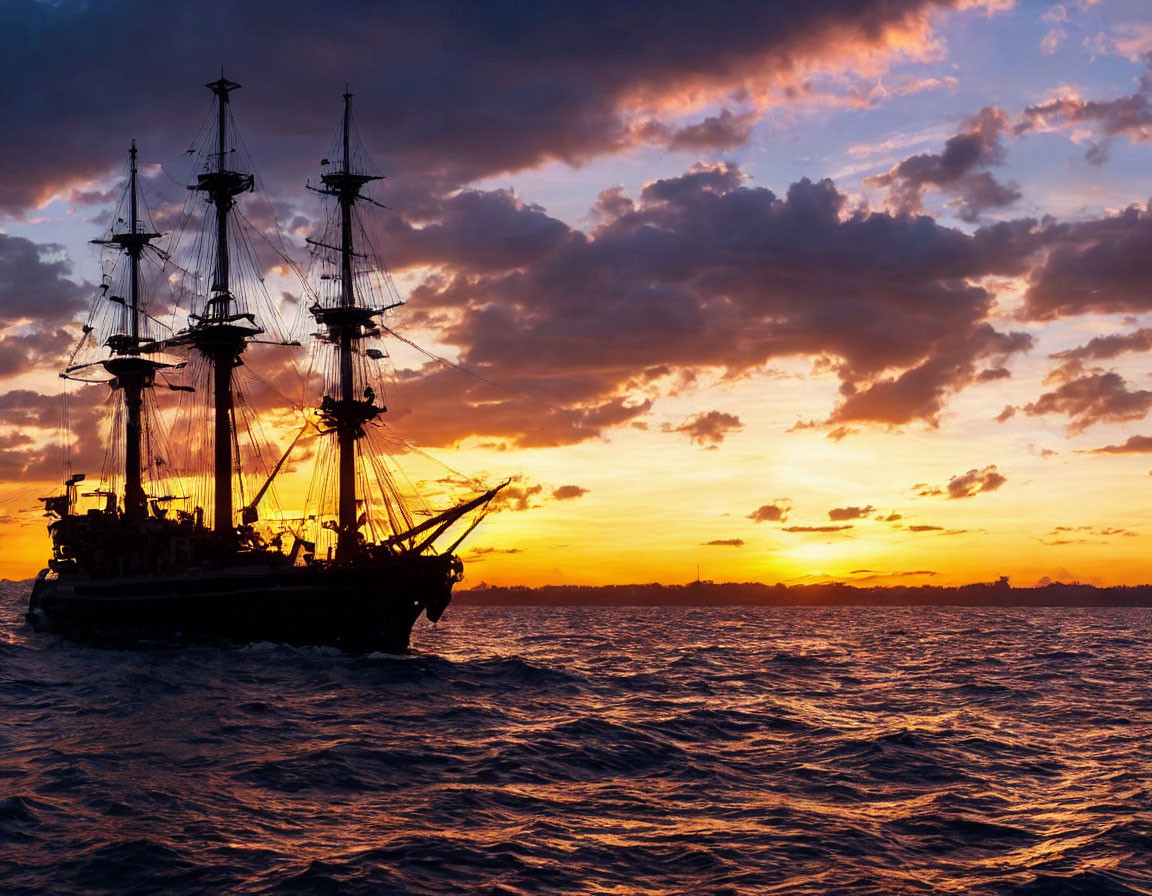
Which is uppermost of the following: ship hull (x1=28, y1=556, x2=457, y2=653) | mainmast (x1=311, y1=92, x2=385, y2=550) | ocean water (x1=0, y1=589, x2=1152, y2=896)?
mainmast (x1=311, y1=92, x2=385, y2=550)

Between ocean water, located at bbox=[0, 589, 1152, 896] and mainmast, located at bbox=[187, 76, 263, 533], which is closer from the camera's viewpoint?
ocean water, located at bbox=[0, 589, 1152, 896]

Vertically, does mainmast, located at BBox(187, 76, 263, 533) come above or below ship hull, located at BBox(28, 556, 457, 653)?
above

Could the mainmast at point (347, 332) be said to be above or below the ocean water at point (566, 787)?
above

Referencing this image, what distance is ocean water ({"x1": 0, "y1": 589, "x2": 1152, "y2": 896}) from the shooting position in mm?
18938

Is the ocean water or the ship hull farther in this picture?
the ship hull

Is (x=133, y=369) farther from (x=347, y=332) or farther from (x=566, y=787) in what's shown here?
(x=566, y=787)

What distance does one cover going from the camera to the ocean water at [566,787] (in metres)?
18.9

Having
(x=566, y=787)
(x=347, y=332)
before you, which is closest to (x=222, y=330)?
(x=347, y=332)

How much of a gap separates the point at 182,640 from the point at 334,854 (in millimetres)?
59197

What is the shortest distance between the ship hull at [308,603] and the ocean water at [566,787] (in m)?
15.4

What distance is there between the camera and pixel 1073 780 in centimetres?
2769

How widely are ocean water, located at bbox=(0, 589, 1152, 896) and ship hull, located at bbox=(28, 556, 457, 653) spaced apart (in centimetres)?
1540

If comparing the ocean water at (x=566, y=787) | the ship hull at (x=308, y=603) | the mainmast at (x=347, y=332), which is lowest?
the ocean water at (x=566, y=787)

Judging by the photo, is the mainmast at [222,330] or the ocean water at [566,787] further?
the mainmast at [222,330]
